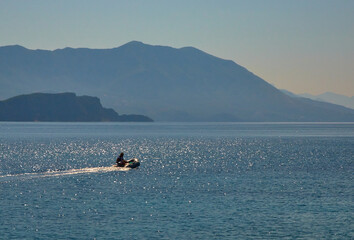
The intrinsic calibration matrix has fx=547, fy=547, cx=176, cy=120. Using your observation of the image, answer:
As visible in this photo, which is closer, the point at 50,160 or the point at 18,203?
the point at 18,203

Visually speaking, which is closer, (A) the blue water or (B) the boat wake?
(A) the blue water

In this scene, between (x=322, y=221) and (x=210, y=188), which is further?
(x=210, y=188)

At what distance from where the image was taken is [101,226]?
46.1 meters

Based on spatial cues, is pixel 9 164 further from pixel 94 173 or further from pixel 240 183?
pixel 240 183

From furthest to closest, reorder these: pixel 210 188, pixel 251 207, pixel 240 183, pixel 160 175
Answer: pixel 160 175
pixel 240 183
pixel 210 188
pixel 251 207

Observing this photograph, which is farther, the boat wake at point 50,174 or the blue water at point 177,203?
the boat wake at point 50,174

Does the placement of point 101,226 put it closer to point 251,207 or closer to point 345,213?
point 251,207

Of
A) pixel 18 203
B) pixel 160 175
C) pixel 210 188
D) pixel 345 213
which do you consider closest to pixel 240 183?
pixel 210 188

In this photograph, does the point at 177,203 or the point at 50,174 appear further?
the point at 50,174

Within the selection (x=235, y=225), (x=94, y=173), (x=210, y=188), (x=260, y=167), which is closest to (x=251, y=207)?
(x=235, y=225)

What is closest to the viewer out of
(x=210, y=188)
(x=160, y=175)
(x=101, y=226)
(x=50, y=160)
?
(x=101, y=226)

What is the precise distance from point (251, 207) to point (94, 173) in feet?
126

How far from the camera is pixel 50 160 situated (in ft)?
379

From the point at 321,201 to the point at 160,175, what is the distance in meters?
32.6
